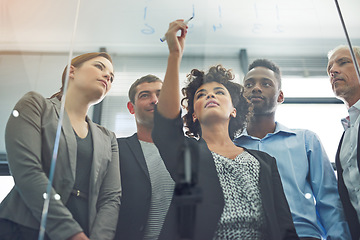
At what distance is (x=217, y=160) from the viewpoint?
3.95ft

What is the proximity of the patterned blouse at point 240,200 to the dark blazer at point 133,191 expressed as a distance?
0.25 metres

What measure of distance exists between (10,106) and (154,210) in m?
0.67

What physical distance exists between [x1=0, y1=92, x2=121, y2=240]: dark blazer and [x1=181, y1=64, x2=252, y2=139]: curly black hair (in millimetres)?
339

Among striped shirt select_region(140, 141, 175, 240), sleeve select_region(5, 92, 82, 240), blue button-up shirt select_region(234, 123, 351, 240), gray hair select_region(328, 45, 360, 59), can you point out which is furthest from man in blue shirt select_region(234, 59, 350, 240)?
sleeve select_region(5, 92, 82, 240)

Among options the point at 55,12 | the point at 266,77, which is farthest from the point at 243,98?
the point at 55,12

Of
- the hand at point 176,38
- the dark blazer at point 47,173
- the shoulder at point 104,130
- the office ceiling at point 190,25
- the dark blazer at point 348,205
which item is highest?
the office ceiling at point 190,25

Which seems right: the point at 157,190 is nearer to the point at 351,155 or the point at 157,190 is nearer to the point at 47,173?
the point at 47,173

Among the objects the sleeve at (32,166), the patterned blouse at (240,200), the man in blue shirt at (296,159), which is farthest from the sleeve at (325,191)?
the sleeve at (32,166)

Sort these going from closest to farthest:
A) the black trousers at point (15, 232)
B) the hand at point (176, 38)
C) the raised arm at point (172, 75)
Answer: the black trousers at point (15, 232) < the raised arm at point (172, 75) < the hand at point (176, 38)

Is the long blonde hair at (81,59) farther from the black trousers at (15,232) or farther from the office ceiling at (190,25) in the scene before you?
the black trousers at (15,232)

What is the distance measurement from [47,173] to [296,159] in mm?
953

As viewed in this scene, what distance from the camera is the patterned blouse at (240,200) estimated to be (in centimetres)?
106

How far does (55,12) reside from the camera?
4.77 feet

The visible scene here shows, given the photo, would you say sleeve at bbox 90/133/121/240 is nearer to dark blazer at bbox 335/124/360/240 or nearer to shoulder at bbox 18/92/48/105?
shoulder at bbox 18/92/48/105
